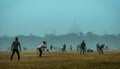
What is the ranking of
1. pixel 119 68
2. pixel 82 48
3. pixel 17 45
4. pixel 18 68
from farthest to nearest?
pixel 82 48 → pixel 17 45 → pixel 18 68 → pixel 119 68

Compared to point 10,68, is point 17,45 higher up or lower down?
higher up

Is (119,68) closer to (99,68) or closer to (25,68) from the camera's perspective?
(99,68)

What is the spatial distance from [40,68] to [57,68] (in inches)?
56.1

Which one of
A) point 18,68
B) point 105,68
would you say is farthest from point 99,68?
point 18,68

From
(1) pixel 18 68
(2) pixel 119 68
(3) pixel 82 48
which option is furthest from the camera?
(3) pixel 82 48

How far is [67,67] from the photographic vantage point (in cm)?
2530

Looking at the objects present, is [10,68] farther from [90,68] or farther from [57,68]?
[90,68]

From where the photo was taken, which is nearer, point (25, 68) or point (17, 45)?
point (25, 68)

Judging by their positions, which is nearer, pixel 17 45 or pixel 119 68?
pixel 119 68

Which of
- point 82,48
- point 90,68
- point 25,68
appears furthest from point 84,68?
point 82,48

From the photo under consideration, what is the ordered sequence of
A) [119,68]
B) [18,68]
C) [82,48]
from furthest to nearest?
[82,48]
[18,68]
[119,68]

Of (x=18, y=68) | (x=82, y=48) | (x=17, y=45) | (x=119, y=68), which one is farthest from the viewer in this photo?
(x=82, y=48)

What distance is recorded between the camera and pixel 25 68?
1006 inches

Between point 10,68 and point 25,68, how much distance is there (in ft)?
4.26
